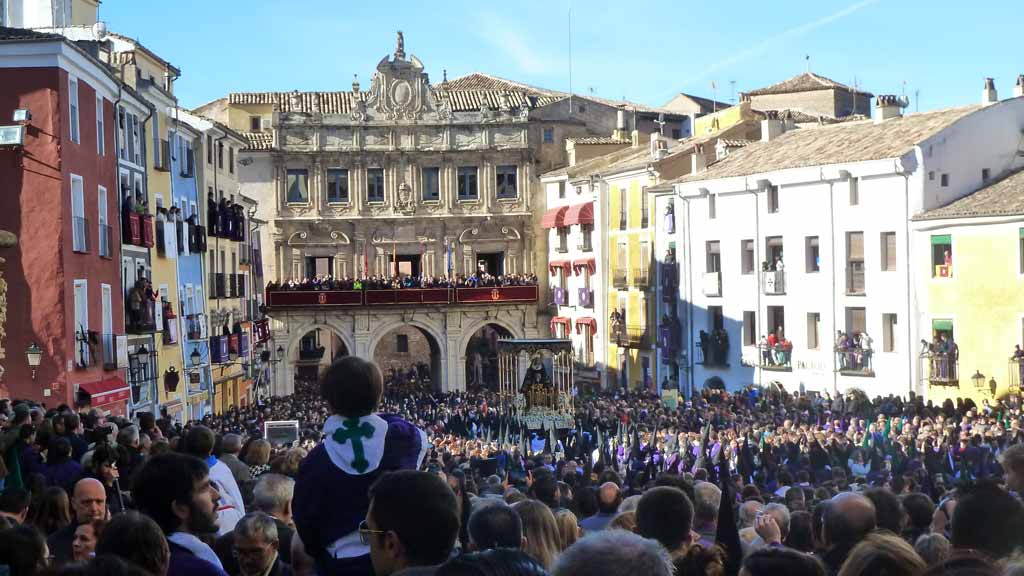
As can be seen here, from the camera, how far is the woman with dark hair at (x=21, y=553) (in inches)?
228

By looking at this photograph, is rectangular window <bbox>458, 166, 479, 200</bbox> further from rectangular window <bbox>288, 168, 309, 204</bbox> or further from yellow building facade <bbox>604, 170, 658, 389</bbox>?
yellow building facade <bbox>604, 170, 658, 389</bbox>

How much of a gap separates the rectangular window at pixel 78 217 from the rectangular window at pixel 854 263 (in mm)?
21915

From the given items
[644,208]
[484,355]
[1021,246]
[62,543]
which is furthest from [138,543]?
[484,355]

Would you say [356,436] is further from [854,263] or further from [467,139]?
[467,139]

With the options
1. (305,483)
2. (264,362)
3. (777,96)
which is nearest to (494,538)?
(305,483)

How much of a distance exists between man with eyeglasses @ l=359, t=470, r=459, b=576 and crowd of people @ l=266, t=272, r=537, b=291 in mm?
55750

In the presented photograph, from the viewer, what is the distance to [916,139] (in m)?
39.7

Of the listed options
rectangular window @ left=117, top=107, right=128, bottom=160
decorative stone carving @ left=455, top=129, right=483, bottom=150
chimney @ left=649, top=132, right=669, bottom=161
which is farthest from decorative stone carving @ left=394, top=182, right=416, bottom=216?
rectangular window @ left=117, top=107, right=128, bottom=160

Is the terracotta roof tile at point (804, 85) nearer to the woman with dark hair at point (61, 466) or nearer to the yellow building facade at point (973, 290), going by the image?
the yellow building facade at point (973, 290)

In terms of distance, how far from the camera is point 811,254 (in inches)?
1731

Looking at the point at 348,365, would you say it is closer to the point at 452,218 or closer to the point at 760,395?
the point at 760,395

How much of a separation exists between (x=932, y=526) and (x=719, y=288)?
39.3m

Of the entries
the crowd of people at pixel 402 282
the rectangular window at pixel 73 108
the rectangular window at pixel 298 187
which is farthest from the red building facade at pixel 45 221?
the rectangular window at pixel 298 187

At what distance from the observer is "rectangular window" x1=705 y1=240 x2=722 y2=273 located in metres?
48.6
